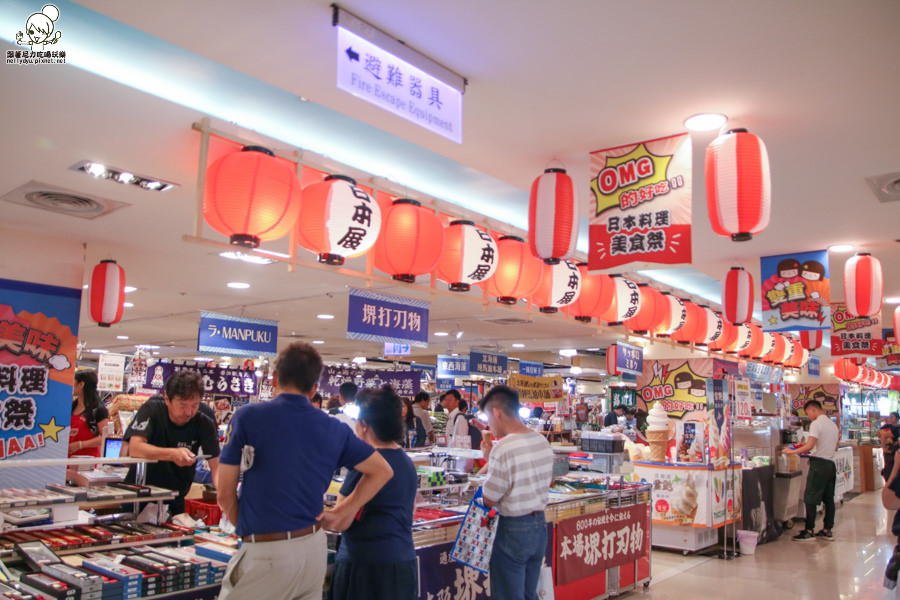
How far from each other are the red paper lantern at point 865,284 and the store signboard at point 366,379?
11.6 metres

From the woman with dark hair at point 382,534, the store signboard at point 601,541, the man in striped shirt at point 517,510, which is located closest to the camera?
the woman with dark hair at point 382,534

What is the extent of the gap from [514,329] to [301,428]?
1138 centimetres

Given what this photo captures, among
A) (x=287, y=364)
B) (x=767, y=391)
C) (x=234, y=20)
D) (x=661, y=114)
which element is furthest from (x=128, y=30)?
(x=767, y=391)

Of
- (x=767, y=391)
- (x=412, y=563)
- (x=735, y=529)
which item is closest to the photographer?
(x=412, y=563)

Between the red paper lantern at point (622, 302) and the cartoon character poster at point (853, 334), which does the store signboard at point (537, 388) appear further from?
the red paper lantern at point (622, 302)

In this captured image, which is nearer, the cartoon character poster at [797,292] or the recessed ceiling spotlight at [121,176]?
the recessed ceiling spotlight at [121,176]

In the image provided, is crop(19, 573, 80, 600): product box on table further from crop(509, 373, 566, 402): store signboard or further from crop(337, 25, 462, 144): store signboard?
crop(509, 373, 566, 402): store signboard

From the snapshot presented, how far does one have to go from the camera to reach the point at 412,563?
127 inches

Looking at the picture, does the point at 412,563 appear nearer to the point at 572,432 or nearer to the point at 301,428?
the point at 301,428

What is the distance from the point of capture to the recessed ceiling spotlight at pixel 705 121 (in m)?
4.18

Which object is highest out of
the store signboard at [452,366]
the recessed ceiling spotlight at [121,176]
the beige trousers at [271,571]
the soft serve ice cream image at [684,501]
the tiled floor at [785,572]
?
the recessed ceiling spotlight at [121,176]

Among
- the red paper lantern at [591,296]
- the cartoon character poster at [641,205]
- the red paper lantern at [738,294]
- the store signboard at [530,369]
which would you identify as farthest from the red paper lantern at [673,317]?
the store signboard at [530,369]

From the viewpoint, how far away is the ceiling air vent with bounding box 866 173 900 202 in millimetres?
5141

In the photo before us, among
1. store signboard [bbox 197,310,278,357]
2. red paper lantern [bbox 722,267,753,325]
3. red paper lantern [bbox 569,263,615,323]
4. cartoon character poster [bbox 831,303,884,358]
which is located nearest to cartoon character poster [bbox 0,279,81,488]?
store signboard [bbox 197,310,278,357]
